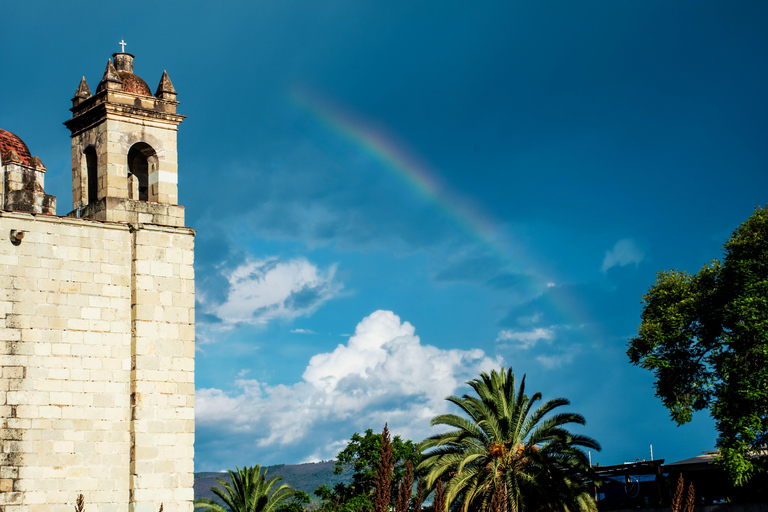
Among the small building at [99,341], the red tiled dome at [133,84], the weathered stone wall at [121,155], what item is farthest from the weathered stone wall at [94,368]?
the red tiled dome at [133,84]

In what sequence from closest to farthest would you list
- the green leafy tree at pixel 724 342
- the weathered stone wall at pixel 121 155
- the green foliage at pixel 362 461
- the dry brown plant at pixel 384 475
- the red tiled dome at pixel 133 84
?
the dry brown plant at pixel 384 475 → the weathered stone wall at pixel 121 155 → the red tiled dome at pixel 133 84 → the green leafy tree at pixel 724 342 → the green foliage at pixel 362 461

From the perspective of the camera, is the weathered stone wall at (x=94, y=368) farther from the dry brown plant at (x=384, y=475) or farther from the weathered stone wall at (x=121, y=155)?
the dry brown plant at (x=384, y=475)

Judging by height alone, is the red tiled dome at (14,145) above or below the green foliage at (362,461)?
above

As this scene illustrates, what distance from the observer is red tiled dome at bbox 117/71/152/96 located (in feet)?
68.5

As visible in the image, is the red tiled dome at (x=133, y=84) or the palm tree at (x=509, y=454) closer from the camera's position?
the red tiled dome at (x=133, y=84)

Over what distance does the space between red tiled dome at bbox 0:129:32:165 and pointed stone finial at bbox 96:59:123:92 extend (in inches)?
106

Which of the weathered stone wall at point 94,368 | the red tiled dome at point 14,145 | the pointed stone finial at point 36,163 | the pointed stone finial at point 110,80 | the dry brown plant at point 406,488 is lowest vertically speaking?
the dry brown plant at point 406,488

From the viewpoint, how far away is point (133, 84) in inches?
826

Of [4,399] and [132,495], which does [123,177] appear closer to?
[4,399]

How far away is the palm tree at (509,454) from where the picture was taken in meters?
30.2

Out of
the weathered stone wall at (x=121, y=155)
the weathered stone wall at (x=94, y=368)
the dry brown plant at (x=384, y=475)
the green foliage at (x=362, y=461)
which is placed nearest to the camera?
the dry brown plant at (x=384, y=475)

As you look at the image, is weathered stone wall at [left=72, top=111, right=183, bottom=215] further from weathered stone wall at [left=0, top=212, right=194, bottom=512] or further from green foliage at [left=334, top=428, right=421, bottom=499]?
green foliage at [left=334, top=428, right=421, bottom=499]

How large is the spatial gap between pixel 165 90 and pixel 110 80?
1447mm

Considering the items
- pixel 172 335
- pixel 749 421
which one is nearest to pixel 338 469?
pixel 749 421
